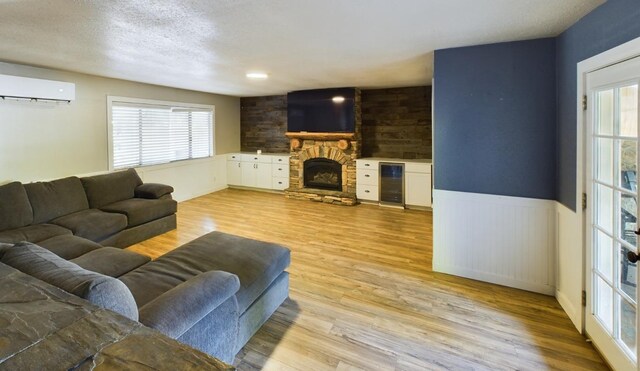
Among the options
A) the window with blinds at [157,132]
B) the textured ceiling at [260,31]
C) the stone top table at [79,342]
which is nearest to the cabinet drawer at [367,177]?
the textured ceiling at [260,31]

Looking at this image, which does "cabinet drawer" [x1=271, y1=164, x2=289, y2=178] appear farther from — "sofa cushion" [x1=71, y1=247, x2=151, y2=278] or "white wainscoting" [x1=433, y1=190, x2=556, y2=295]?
"sofa cushion" [x1=71, y1=247, x2=151, y2=278]

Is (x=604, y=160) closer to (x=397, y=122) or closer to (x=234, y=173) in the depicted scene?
(x=397, y=122)

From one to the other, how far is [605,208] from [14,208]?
5.34 meters

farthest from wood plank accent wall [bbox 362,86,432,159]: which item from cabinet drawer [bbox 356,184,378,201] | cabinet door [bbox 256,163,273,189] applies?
cabinet door [bbox 256,163,273,189]

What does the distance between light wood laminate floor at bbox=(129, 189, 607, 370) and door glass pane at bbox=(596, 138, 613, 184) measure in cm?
115

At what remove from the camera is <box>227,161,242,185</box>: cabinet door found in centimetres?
778

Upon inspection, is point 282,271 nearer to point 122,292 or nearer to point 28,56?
point 122,292

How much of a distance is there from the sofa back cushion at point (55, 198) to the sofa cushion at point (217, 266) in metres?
2.28

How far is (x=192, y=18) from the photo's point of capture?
2271 mm

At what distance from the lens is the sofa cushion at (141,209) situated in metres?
4.10

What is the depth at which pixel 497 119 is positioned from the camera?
9.57 ft

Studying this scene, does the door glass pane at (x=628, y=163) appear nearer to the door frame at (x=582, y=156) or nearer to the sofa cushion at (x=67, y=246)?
the door frame at (x=582, y=156)

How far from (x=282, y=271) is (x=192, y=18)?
205cm

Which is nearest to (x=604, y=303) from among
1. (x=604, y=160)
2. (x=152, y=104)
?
(x=604, y=160)
